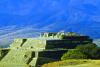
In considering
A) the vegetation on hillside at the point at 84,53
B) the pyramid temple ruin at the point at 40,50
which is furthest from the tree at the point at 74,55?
the pyramid temple ruin at the point at 40,50

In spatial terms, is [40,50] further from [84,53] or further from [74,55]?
[84,53]

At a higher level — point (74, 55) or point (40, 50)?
point (40, 50)

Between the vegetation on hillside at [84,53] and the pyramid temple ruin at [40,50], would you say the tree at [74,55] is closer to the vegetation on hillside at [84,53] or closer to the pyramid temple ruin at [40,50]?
the vegetation on hillside at [84,53]

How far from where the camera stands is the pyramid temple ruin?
265 ft

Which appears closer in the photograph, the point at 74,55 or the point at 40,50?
the point at 74,55

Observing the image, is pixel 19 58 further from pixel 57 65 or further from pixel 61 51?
pixel 57 65

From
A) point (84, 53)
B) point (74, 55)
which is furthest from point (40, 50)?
point (84, 53)

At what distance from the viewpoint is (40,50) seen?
82.0 meters

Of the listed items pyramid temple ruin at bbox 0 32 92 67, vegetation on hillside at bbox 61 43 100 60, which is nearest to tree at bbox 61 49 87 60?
vegetation on hillside at bbox 61 43 100 60

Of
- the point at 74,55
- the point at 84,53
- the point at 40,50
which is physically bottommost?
the point at 74,55

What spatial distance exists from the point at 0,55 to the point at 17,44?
21.9ft

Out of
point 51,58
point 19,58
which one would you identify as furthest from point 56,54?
point 19,58

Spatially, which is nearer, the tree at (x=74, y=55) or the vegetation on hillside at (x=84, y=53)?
the tree at (x=74, y=55)

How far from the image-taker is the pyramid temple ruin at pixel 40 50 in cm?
8064
